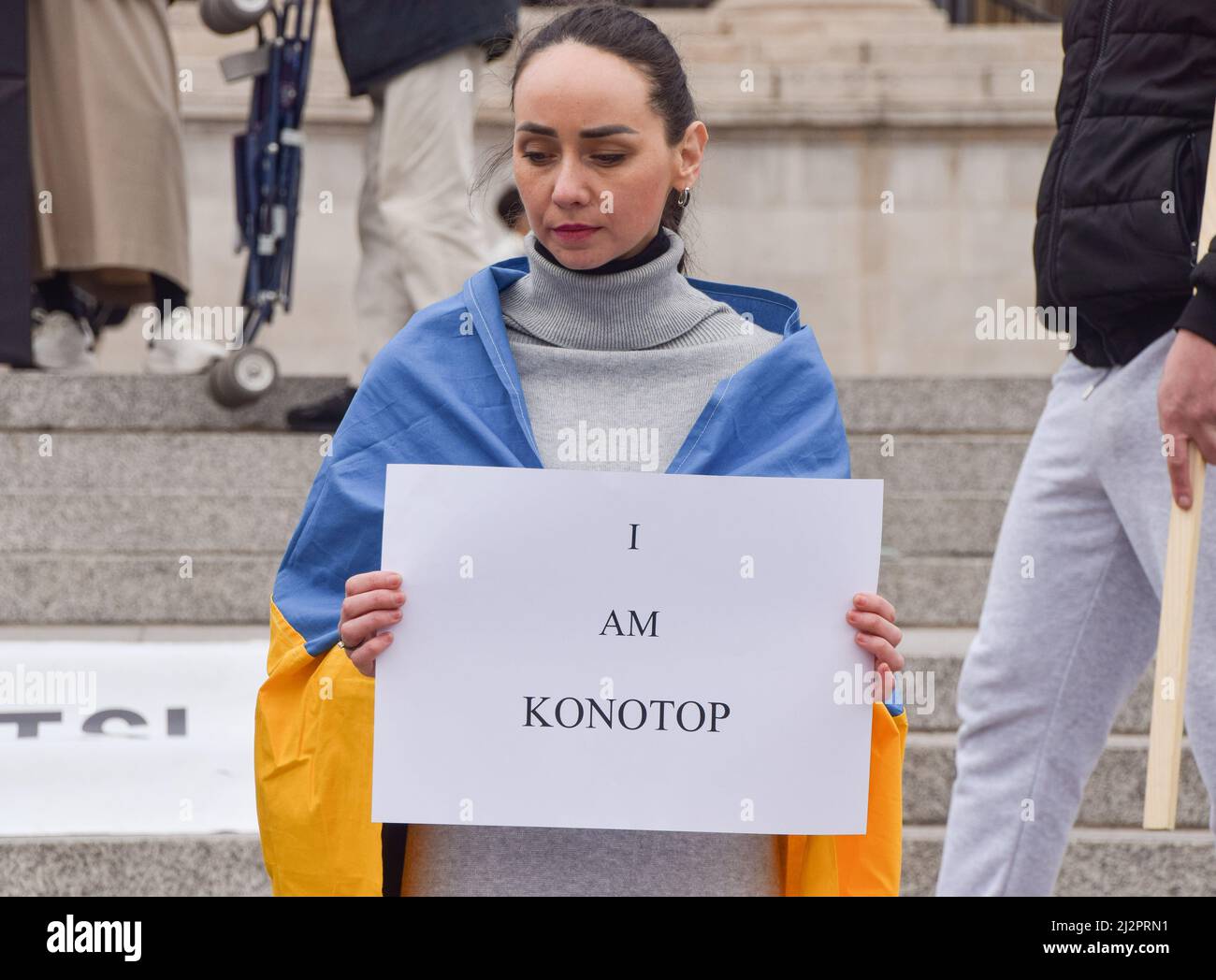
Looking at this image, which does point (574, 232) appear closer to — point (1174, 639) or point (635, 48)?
point (635, 48)

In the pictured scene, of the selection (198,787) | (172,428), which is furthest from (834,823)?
(172,428)

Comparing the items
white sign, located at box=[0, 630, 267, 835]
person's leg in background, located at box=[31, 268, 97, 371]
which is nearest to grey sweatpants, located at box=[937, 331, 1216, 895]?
white sign, located at box=[0, 630, 267, 835]

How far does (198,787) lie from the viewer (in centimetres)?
A: 373

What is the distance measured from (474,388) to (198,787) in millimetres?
1979

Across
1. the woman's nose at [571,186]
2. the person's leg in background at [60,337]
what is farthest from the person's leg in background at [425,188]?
the woman's nose at [571,186]

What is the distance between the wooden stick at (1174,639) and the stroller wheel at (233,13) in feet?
12.8

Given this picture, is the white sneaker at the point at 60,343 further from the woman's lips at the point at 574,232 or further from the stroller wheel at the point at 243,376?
the woman's lips at the point at 574,232

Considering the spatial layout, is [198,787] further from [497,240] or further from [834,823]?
[497,240]

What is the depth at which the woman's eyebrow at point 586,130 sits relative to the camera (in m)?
2.00

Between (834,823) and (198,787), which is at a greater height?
(834,823)

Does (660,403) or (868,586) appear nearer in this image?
(868,586)

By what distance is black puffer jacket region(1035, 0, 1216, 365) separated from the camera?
8.79ft
